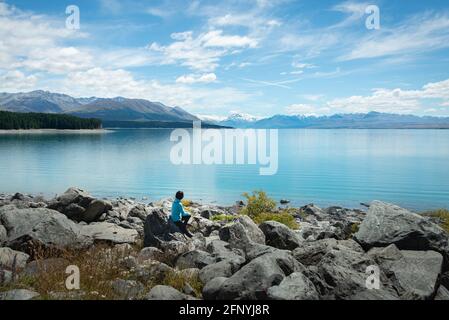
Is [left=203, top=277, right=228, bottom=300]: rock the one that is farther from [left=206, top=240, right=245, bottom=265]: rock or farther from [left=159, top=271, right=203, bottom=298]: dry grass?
[left=206, top=240, right=245, bottom=265]: rock

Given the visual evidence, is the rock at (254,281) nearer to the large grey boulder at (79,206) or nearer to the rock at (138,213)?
the large grey boulder at (79,206)

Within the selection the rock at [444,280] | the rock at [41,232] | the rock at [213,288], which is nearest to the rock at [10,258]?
the rock at [41,232]

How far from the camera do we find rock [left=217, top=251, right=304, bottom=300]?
9531mm

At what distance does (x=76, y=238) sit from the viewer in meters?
14.9

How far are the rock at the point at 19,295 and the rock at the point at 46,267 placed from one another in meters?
1.66

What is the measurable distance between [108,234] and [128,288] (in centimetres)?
735

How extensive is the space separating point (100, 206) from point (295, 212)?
19133 mm

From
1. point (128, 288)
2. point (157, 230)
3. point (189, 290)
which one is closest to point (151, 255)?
point (157, 230)

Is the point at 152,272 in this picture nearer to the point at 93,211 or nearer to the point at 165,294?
the point at 165,294

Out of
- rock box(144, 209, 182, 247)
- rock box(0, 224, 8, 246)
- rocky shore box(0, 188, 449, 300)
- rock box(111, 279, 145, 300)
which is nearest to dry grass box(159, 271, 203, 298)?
rocky shore box(0, 188, 449, 300)

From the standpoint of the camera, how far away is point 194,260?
12477mm

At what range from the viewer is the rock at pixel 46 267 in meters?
11.0
